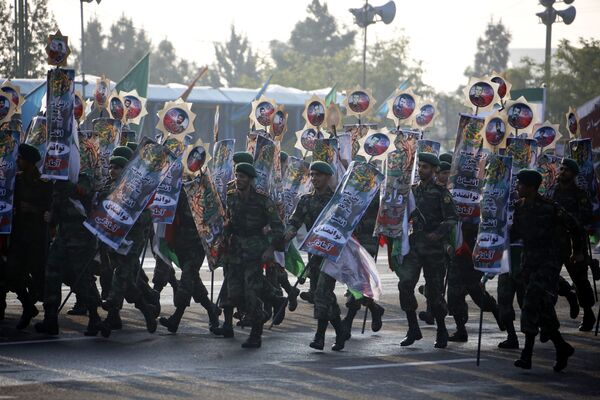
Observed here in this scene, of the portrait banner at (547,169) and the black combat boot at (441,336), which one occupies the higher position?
the portrait banner at (547,169)

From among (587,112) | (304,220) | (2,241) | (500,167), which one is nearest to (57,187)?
(2,241)

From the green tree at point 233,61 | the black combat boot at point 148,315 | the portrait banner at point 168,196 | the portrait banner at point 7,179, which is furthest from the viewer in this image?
the green tree at point 233,61

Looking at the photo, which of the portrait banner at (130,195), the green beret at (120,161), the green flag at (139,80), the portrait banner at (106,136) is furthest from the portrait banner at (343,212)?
the green flag at (139,80)

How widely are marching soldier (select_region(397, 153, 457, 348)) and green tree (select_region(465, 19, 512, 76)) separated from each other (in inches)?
4549

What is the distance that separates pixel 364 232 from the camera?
13.6 m

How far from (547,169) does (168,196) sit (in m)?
4.88

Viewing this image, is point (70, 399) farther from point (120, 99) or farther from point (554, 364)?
point (120, 99)

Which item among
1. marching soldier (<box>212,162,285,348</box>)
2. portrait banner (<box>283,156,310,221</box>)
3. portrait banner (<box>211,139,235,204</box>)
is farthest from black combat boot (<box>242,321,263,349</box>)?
portrait banner (<box>283,156,310,221</box>)

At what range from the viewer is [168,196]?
1302cm

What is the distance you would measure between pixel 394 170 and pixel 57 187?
3516 millimetres

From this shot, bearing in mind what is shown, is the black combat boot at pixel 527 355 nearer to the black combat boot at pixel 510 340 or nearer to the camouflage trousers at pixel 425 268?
the black combat boot at pixel 510 340

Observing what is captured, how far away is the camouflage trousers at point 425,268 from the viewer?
12.2m

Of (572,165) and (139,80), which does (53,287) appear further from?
(139,80)

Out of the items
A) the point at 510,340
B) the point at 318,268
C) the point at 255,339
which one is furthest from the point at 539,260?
the point at 255,339
